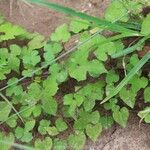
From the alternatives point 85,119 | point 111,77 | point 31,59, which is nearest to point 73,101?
point 85,119

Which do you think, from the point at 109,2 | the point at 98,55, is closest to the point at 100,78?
the point at 98,55

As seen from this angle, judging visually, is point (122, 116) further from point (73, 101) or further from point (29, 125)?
point (29, 125)

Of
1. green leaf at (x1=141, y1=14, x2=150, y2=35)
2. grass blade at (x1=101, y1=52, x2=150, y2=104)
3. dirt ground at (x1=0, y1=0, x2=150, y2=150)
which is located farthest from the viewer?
dirt ground at (x1=0, y1=0, x2=150, y2=150)

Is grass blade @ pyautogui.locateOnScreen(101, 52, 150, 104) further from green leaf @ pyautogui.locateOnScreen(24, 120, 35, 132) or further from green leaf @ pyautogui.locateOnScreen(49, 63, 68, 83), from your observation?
green leaf @ pyautogui.locateOnScreen(24, 120, 35, 132)

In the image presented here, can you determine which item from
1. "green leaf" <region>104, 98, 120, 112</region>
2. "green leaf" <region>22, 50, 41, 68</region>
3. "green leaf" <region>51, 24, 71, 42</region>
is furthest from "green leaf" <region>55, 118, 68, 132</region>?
"green leaf" <region>51, 24, 71, 42</region>

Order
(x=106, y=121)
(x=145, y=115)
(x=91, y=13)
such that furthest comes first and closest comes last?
(x=91, y=13), (x=106, y=121), (x=145, y=115)

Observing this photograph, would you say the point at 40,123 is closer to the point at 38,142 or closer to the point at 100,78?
the point at 38,142
